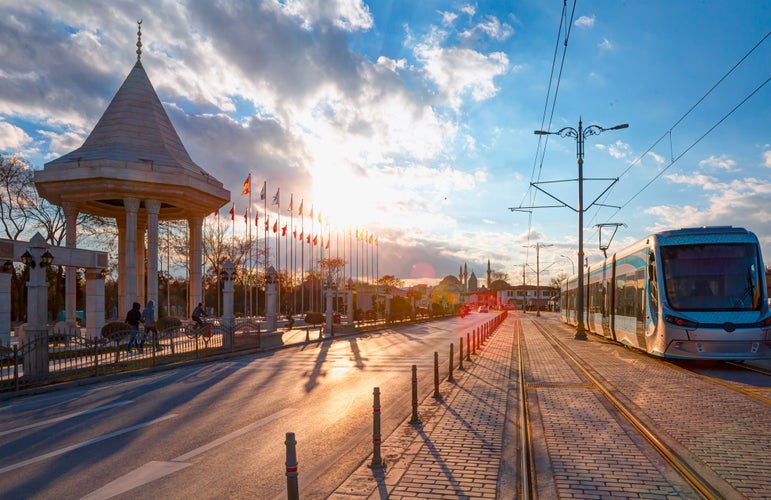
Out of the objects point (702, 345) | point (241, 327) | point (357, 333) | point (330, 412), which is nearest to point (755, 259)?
point (702, 345)

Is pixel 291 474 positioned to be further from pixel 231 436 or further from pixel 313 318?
pixel 313 318

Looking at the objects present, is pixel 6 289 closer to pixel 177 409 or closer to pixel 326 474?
pixel 177 409

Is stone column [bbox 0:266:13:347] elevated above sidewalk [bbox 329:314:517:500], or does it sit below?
above

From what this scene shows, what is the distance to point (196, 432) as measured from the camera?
9164 millimetres

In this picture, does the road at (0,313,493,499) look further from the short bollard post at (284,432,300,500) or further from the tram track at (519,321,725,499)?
the tram track at (519,321,725,499)

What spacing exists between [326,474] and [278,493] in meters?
0.80

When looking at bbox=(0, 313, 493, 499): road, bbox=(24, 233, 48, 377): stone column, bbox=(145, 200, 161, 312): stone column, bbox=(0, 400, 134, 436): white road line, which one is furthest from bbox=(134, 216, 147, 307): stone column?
bbox=(0, 400, 134, 436): white road line

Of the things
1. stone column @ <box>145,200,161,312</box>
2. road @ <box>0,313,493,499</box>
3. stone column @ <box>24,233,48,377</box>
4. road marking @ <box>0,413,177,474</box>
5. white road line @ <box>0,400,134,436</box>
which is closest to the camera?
road @ <box>0,313,493,499</box>

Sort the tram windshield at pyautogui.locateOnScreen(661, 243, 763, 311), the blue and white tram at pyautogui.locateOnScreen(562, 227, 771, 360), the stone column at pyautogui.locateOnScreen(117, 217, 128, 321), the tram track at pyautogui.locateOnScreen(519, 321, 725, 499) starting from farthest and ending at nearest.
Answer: the stone column at pyautogui.locateOnScreen(117, 217, 128, 321) → the tram windshield at pyautogui.locateOnScreen(661, 243, 763, 311) → the blue and white tram at pyautogui.locateOnScreen(562, 227, 771, 360) → the tram track at pyautogui.locateOnScreen(519, 321, 725, 499)

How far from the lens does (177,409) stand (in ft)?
37.1

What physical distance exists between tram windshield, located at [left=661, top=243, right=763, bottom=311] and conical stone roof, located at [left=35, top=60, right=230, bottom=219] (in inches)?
1221

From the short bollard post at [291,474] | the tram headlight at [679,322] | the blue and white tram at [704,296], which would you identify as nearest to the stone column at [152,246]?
the blue and white tram at [704,296]

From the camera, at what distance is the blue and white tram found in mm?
Result: 15273

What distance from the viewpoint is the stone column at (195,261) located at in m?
42.2
